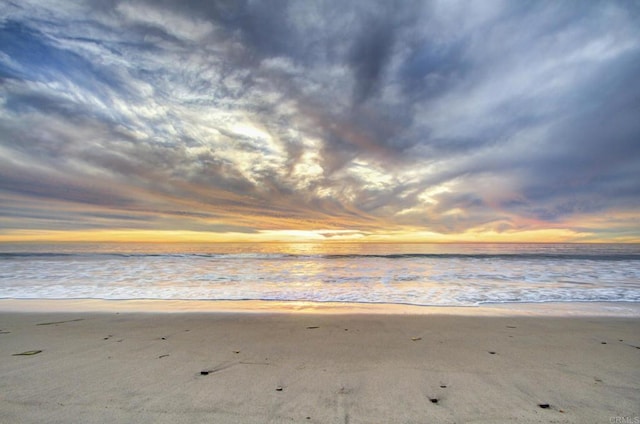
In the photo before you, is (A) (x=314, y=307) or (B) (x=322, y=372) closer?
(B) (x=322, y=372)

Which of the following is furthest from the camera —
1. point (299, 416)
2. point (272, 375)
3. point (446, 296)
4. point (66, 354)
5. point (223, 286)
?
point (223, 286)

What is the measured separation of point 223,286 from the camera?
12211 mm

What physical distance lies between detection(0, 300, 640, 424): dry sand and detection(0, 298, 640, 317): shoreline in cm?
123

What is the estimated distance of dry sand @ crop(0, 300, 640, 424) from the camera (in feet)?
9.01

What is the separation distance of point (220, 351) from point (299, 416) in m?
2.12

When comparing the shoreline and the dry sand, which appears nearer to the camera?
the dry sand

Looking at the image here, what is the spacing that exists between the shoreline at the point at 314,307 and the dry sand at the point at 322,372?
4.03ft

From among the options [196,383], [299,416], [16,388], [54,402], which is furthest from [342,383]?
[16,388]

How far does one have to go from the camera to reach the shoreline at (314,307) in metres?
7.24

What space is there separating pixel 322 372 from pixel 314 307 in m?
4.47

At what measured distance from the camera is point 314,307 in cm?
802

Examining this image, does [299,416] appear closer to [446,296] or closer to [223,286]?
[446,296]

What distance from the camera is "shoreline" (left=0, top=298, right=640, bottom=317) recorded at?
724 centimetres

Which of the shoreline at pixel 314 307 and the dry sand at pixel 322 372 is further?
the shoreline at pixel 314 307
